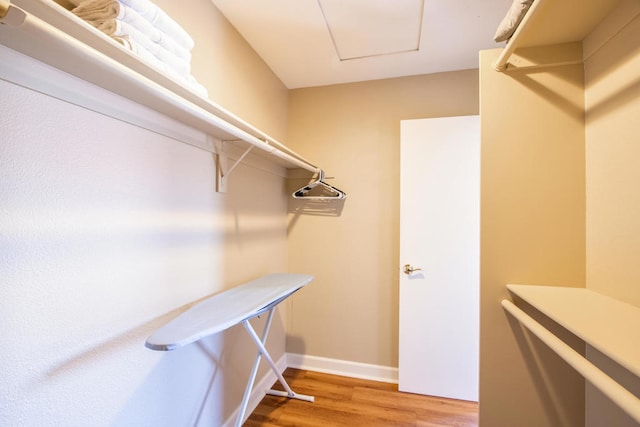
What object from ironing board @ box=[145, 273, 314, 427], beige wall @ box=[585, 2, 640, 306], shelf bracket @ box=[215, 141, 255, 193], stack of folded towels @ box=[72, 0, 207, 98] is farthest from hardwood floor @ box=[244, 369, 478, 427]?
stack of folded towels @ box=[72, 0, 207, 98]

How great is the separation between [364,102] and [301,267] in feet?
5.37

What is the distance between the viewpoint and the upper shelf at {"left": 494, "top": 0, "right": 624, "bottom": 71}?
0.89 m

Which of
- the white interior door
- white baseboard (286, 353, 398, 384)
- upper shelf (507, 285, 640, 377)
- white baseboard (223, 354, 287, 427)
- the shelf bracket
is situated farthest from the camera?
white baseboard (286, 353, 398, 384)

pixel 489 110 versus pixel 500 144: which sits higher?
pixel 489 110

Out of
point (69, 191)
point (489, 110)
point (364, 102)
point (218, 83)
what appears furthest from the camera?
point (364, 102)

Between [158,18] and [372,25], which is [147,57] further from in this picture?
[372,25]

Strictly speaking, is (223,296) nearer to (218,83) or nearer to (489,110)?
(218,83)

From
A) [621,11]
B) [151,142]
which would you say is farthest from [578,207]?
[151,142]

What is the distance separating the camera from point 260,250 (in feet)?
6.47

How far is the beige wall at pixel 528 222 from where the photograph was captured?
3.52ft

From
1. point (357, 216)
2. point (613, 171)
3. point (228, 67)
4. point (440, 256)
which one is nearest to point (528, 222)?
point (613, 171)

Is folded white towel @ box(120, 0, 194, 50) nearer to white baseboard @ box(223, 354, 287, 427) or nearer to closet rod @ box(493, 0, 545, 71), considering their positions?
closet rod @ box(493, 0, 545, 71)

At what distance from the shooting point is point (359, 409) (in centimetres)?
185

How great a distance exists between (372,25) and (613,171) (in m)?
1.47
